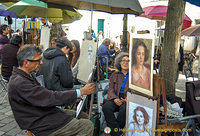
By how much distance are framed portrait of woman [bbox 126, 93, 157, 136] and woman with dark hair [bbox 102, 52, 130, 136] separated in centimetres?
43

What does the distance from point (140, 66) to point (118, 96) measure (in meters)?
0.99

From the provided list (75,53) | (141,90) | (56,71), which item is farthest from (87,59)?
(75,53)

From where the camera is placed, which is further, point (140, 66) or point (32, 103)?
point (140, 66)

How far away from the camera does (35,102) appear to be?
79.6 inches

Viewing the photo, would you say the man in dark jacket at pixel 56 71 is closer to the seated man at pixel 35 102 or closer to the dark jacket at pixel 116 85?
the dark jacket at pixel 116 85

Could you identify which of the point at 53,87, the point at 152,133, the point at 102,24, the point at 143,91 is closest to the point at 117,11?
the point at 53,87

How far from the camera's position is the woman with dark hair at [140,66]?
2.31 m

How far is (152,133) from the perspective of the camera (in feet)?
7.71

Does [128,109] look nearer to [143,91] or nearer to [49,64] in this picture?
[143,91]

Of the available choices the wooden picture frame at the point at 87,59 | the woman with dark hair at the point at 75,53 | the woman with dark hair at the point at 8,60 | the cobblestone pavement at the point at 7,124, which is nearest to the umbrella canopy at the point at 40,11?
the woman with dark hair at the point at 75,53

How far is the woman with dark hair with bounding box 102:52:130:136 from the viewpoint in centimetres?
307

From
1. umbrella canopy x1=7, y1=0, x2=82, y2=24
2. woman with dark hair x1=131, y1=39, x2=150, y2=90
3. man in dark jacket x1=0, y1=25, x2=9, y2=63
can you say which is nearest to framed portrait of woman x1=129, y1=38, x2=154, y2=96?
woman with dark hair x1=131, y1=39, x2=150, y2=90

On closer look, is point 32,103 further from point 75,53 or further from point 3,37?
point 3,37

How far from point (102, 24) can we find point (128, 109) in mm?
20080
